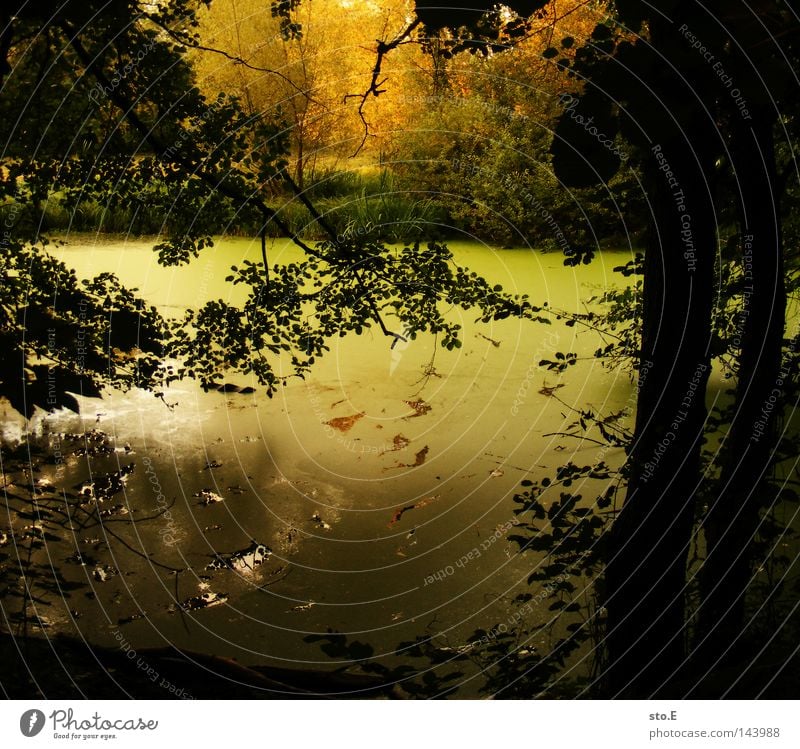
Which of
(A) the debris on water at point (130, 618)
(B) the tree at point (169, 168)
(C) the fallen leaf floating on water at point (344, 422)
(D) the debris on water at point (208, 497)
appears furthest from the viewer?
(C) the fallen leaf floating on water at point (344, 422)

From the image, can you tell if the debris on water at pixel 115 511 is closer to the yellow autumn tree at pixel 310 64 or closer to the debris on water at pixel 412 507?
the debris on water at pixel 412 507

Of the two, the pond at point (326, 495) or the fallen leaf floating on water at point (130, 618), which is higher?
the pond at point (326, 495)

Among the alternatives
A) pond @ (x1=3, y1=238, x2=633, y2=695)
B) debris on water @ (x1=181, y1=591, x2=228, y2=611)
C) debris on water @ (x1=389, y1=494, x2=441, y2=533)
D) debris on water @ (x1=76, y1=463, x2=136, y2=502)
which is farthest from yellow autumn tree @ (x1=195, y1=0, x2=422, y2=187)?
debris on water @ (x1=181, y1=591, x2=228, y2=611)

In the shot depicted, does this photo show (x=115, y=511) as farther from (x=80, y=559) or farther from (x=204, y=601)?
(x=204, y=601)

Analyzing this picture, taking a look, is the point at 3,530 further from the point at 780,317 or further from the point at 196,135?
the point at 780,317

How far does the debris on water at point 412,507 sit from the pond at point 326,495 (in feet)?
0.04

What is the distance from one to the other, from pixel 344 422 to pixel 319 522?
2.80 ft

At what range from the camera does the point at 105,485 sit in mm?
3459

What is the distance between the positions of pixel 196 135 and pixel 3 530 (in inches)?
65.0

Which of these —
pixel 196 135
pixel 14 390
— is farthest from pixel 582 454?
pixel 14 390

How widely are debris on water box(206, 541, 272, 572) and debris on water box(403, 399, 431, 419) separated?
124cm

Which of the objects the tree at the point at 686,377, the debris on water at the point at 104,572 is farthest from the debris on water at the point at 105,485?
the tree at the point at 686,377

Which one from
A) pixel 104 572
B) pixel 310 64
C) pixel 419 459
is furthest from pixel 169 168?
pixel 310 64

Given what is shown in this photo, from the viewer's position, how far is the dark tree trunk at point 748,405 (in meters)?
1.92
